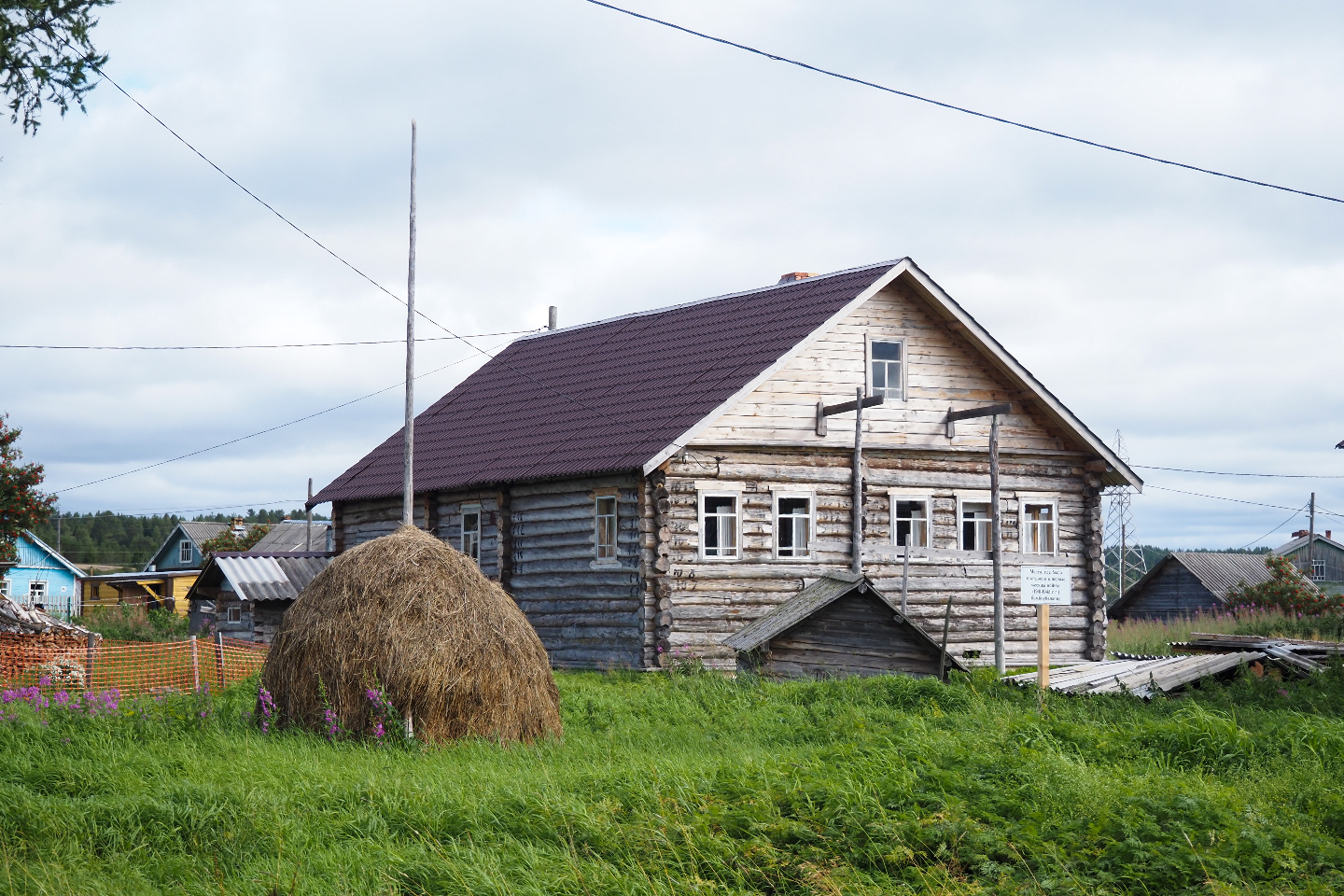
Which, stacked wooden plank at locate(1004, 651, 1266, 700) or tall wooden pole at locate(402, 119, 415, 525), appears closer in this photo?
stacked wooden plank at locate(1004, 651, 1266, 700)

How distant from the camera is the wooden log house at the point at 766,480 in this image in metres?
21.9

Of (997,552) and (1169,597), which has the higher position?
(997,552)

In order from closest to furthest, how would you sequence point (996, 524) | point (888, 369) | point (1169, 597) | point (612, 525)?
1. point (996, 524)
2. point (612, 525)
3. point (888, 369)
4. point (1169, 597)

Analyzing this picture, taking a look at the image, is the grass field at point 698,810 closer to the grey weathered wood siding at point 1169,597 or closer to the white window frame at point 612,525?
the white window frame at point 612,525

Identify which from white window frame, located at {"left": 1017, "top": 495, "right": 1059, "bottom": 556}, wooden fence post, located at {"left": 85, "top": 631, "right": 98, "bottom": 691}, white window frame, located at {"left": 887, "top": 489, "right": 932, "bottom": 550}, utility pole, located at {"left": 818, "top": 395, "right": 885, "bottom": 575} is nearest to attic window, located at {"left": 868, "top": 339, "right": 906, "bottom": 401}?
utility pole, located at {"left": 818, "top": 395, "right": 885, "bottom": 575}

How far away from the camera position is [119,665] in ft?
70.2

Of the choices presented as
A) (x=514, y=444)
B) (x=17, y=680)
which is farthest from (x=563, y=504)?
(x=17, y=680)

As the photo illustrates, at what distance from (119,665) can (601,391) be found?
9870 mm

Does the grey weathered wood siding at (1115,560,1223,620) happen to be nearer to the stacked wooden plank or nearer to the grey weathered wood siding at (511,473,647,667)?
the grey weathered wood siding at (511,473,647,667)

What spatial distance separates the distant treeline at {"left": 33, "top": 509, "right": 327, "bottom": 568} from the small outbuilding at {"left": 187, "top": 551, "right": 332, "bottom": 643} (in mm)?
71237

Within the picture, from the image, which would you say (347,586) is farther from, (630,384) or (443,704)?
(630,384)

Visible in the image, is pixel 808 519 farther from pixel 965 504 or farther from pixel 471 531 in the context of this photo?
pixel 471 531

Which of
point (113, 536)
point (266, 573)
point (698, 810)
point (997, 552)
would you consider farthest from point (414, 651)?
point (113, 536)

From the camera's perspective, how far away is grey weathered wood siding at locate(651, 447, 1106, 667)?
71.4ft
